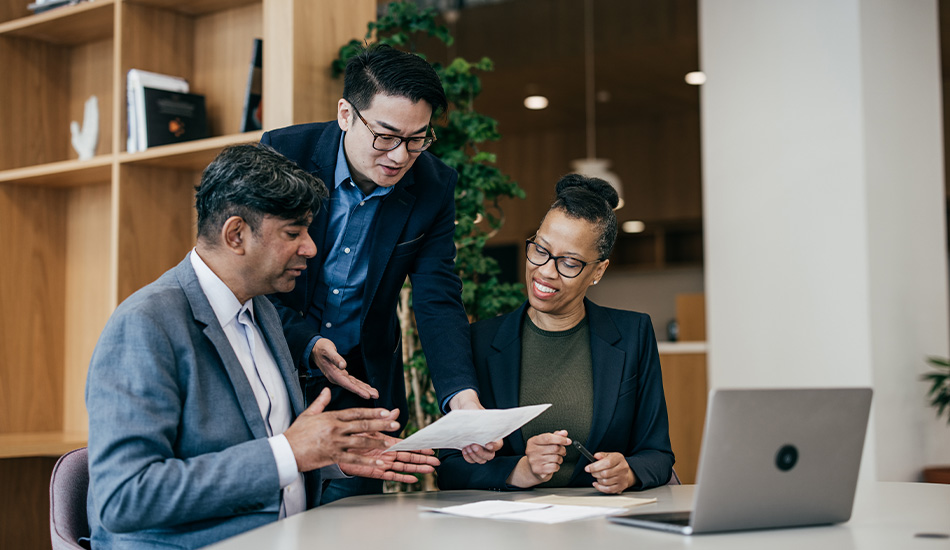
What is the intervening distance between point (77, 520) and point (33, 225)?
2.46 m

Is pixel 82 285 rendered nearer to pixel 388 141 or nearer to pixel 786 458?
pixel 388 141

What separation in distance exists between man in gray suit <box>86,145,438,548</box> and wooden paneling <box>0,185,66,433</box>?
95.8 inches

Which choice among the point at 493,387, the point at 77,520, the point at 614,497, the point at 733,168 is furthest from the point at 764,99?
the point at 77,520

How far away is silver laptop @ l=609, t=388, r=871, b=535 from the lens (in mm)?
1394

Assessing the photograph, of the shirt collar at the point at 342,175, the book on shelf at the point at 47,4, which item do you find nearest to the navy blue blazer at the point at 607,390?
the shirt collar at the point at 342,175

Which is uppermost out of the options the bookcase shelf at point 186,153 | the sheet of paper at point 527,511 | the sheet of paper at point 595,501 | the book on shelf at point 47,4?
the book on shelf at point 47,4

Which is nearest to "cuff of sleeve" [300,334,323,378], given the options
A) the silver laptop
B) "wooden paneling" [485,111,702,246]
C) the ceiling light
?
the silver laptop

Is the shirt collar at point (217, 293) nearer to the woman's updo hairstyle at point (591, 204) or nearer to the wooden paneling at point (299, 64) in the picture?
the woman's updo hairstyle at point (591, 204)

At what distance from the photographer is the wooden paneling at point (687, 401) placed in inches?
220

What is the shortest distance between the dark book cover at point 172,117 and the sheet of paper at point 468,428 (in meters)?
2.14

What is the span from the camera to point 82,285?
399cm

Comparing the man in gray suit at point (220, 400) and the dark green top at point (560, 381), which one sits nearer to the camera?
the man in gray suit at point (220, 400)

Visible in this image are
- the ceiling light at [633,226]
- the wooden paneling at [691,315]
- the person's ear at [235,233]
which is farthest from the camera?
the ceiling light at [633,226]

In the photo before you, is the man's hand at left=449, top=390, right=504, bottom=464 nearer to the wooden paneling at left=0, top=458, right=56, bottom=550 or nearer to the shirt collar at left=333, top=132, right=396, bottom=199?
the shirt collar at left=333, top=132, right=396, bottom=199
